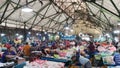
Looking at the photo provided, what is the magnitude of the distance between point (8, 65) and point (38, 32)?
24.3 metres

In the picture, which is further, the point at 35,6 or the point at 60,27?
the point at 60,27

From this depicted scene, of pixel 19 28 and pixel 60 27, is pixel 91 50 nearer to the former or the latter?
pixel 19 28

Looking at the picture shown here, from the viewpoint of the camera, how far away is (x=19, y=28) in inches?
1123

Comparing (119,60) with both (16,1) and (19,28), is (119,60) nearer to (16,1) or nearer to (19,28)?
(16,1)

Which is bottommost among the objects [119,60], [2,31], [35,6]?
[119,60]

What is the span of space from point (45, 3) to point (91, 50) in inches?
391

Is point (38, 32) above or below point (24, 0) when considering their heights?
below

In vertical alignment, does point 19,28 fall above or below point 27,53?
above

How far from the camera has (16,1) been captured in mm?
20516

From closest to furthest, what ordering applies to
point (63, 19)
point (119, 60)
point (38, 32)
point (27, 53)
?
point (119, 60), point (27, 53), point (38, 32), point (63, 19)

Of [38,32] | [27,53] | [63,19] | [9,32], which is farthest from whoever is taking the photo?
[63,19]

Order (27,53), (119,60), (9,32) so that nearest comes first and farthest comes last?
(119,60) → (27,53) → (9,32)

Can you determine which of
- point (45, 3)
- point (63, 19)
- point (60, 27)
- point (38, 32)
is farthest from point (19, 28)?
point (60, 27)

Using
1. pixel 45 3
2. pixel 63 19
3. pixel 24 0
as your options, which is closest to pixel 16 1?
pixel 24 0
